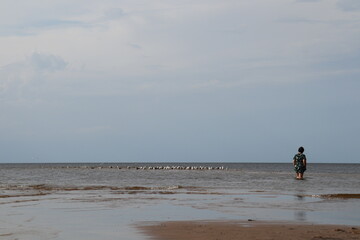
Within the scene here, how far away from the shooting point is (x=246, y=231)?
34.8 ft

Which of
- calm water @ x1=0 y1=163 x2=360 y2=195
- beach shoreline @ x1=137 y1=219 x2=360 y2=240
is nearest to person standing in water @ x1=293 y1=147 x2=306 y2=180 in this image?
calm water @ x1=0 y1=163 x2=360 y2=195

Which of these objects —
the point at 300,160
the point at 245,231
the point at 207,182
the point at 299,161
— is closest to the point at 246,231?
the point at 245,231

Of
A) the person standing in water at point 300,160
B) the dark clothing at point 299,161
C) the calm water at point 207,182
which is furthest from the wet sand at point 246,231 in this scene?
the dark clothing at point 299,161

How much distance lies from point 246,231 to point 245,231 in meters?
0.02

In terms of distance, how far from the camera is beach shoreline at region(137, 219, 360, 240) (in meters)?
9.91

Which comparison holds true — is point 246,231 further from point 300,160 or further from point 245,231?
point 300,160

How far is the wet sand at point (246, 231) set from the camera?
9.88 m

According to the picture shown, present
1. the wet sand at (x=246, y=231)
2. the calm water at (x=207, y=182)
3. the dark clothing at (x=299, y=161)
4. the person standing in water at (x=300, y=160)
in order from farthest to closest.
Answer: the dark clothing at (x=299, y=161)
the person standing in water at (x=300, y=160)
the calm water at (x=207, y=182)
the wet sand at (x=246, y=231)

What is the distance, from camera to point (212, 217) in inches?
517

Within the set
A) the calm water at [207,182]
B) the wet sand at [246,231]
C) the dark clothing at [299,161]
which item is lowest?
the wet sand at [246,231]

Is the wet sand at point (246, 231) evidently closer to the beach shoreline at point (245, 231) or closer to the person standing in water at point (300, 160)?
the beach shoreline at point (245, 231)

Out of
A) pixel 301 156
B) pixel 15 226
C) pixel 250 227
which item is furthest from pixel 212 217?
pixel 301 156

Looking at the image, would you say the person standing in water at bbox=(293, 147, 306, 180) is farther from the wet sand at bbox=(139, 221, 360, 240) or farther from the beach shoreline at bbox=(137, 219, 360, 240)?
the wet sand at bbox=(139, 221, 360, 240)

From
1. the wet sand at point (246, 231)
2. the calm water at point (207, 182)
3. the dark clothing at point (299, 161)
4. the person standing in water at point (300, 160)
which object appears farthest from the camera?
the dark clothing at point (299, 161)
